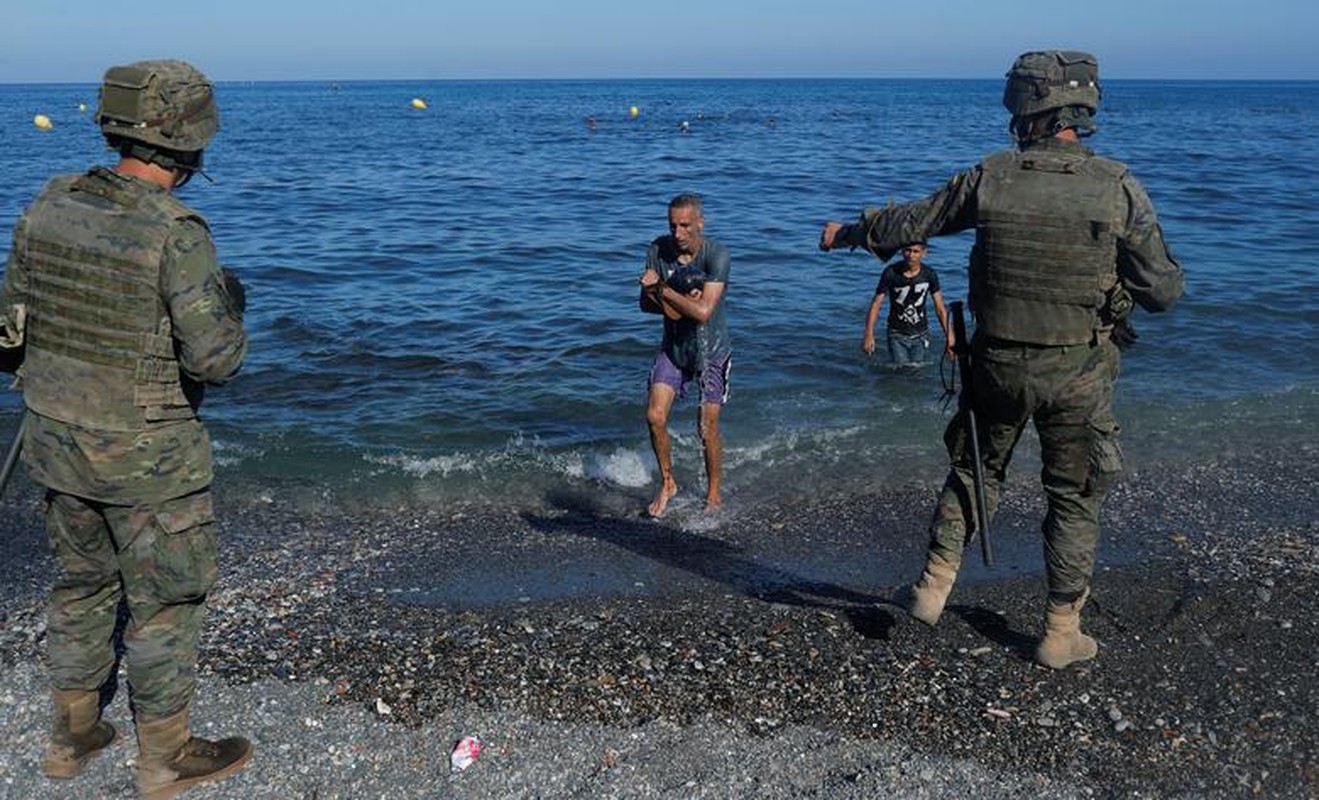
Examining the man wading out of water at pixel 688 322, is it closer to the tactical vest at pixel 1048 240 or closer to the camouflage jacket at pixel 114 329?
the tactical vest at pixel 1048 240

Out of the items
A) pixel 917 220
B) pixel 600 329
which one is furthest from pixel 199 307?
pixel 600 329

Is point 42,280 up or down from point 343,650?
up

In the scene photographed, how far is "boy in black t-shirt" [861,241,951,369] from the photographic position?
11.3 m

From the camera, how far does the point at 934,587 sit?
5520mm

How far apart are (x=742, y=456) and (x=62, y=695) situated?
18.7 feet

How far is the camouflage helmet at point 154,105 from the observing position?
391cm

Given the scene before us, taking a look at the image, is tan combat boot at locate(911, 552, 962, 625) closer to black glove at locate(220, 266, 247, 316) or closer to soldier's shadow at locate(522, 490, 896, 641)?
soldier's shadow at locate(522, 490, 896, 641)

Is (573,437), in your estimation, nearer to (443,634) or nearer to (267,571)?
(267,571)

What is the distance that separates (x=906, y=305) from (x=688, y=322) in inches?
187

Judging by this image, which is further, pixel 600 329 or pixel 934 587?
pixel 600 329

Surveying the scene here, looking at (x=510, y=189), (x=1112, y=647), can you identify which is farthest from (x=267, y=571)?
(x=510, y=189)

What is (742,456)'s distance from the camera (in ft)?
30.5

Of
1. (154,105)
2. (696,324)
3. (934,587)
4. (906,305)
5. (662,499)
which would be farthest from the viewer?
(906,305)

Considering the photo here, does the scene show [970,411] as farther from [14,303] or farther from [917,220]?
[14,303]
